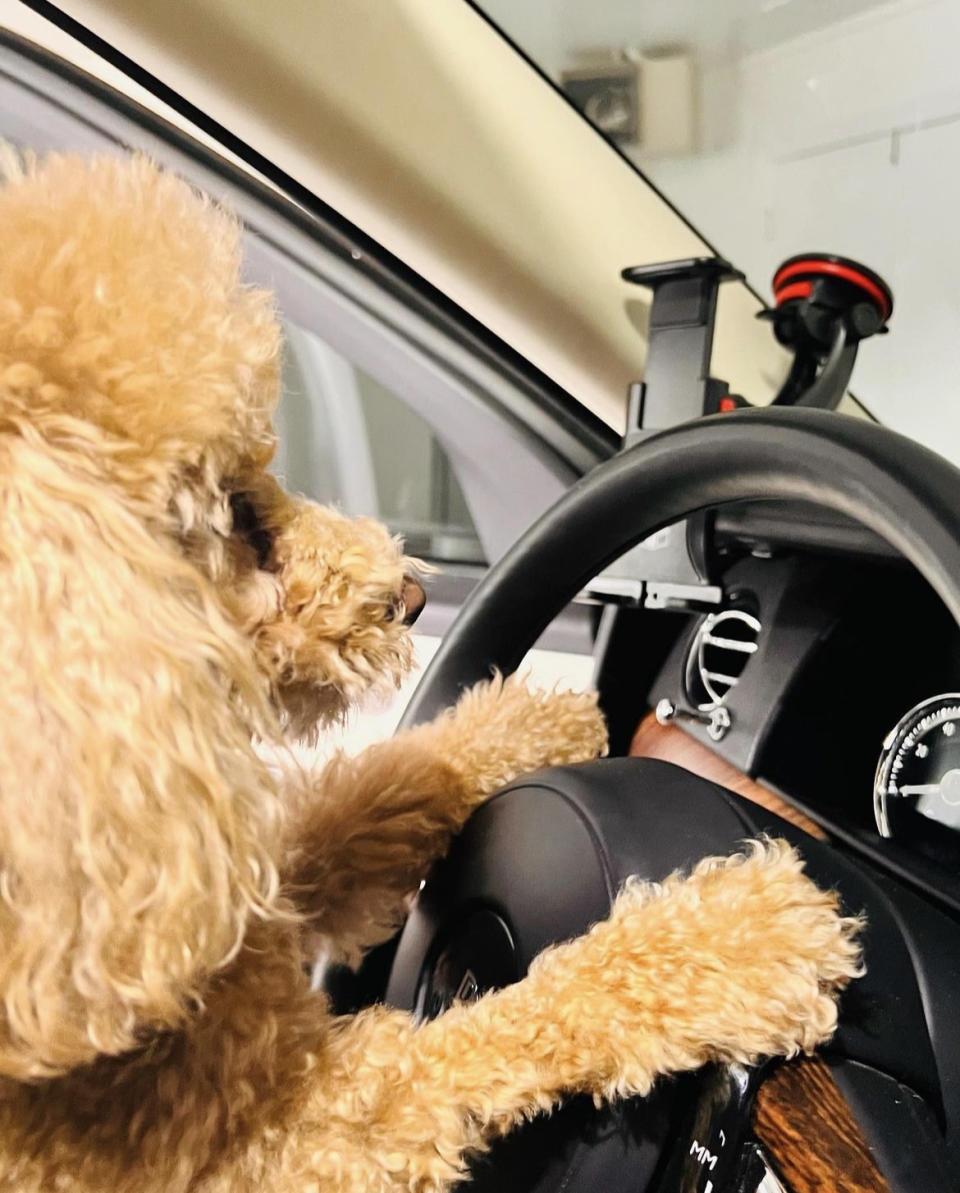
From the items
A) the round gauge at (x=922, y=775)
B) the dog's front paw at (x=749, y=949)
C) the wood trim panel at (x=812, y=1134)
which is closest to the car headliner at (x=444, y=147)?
the round gauge at (x=922, y=775)

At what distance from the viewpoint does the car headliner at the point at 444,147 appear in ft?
3.73

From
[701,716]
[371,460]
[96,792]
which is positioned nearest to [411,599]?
[701,716]

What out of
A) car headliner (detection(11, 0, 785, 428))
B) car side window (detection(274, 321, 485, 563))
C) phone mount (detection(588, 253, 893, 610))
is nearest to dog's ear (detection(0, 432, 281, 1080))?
phone mount (detection(588, 253, 893, 610))

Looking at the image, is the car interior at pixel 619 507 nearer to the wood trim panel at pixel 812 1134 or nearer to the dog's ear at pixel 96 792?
the wood trim panel at pixel 812 1134

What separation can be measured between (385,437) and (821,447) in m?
1.41

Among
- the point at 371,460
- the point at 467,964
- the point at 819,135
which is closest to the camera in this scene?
the point at 467,964

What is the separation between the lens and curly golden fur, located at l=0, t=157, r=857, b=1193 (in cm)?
58

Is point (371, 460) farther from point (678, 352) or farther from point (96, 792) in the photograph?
point (96, 792)

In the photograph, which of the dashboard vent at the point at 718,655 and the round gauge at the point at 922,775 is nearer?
the round gauge at the point at 922,775

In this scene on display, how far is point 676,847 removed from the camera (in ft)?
2.33

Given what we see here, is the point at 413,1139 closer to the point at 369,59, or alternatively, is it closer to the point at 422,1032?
the point at 422,1032

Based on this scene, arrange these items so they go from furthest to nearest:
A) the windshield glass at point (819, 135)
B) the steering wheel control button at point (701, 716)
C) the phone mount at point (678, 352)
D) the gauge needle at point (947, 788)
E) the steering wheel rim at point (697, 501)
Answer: the windshield glass at point (819, 135) → the phone mount at point (678, 352) → the steering wheel control button at point (701, 716) → the gauge needle at point (947, 788) → the steering wheel rim at point (697, 501)

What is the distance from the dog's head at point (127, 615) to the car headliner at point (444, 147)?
39 centimetres

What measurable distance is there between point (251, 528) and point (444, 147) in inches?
24.3
